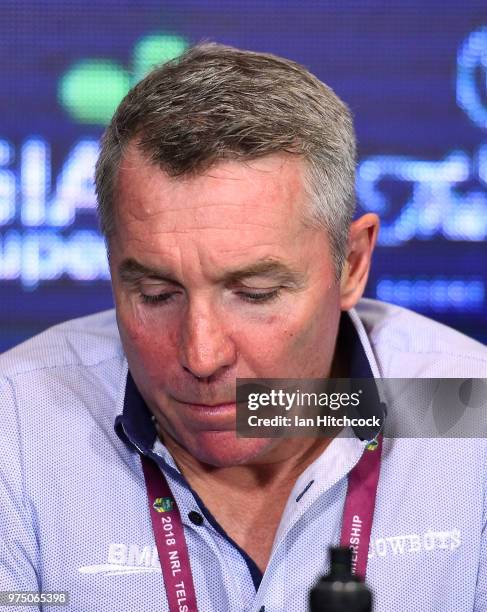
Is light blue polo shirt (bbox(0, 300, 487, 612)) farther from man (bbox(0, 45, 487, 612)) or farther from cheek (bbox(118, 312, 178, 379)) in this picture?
cheek (bbox(118, 312, 178, 379))

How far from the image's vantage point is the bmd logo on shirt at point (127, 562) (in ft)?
5.42

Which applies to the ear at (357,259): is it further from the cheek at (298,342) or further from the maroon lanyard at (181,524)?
the maroon lanyard at (181,524)

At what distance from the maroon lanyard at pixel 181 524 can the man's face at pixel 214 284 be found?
0.10 meters

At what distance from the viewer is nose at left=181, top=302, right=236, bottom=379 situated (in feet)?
4.96

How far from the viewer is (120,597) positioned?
1.65 meters

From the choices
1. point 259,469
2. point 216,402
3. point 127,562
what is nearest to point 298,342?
point 216,402

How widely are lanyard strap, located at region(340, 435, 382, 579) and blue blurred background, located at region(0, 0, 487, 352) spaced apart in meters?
0.88

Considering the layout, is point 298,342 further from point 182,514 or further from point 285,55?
point 285,55

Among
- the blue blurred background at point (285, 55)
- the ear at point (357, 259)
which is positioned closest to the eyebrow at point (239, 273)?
the ear at point (357, 259)

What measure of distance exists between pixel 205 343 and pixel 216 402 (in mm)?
106

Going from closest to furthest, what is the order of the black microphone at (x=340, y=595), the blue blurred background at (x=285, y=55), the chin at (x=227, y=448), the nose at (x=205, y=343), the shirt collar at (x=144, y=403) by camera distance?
the black microphone at (x=340, y=595)
the nose at (x=205, y=343)
the chin at (x=227, y=448)
the shirt collar at (x=144, y=403)
the blue blurred background at (x=285, y=55)

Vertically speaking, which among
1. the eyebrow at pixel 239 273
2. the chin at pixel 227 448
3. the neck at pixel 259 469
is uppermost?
the eyebrow at pixel 239 273

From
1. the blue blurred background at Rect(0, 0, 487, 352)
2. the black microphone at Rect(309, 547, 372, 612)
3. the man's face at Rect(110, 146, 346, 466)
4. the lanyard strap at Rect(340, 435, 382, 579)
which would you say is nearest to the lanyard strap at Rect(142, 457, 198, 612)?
the man's face at Rect(110, 146, 346, 466)

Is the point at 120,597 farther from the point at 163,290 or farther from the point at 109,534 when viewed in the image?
the point at 163,290
